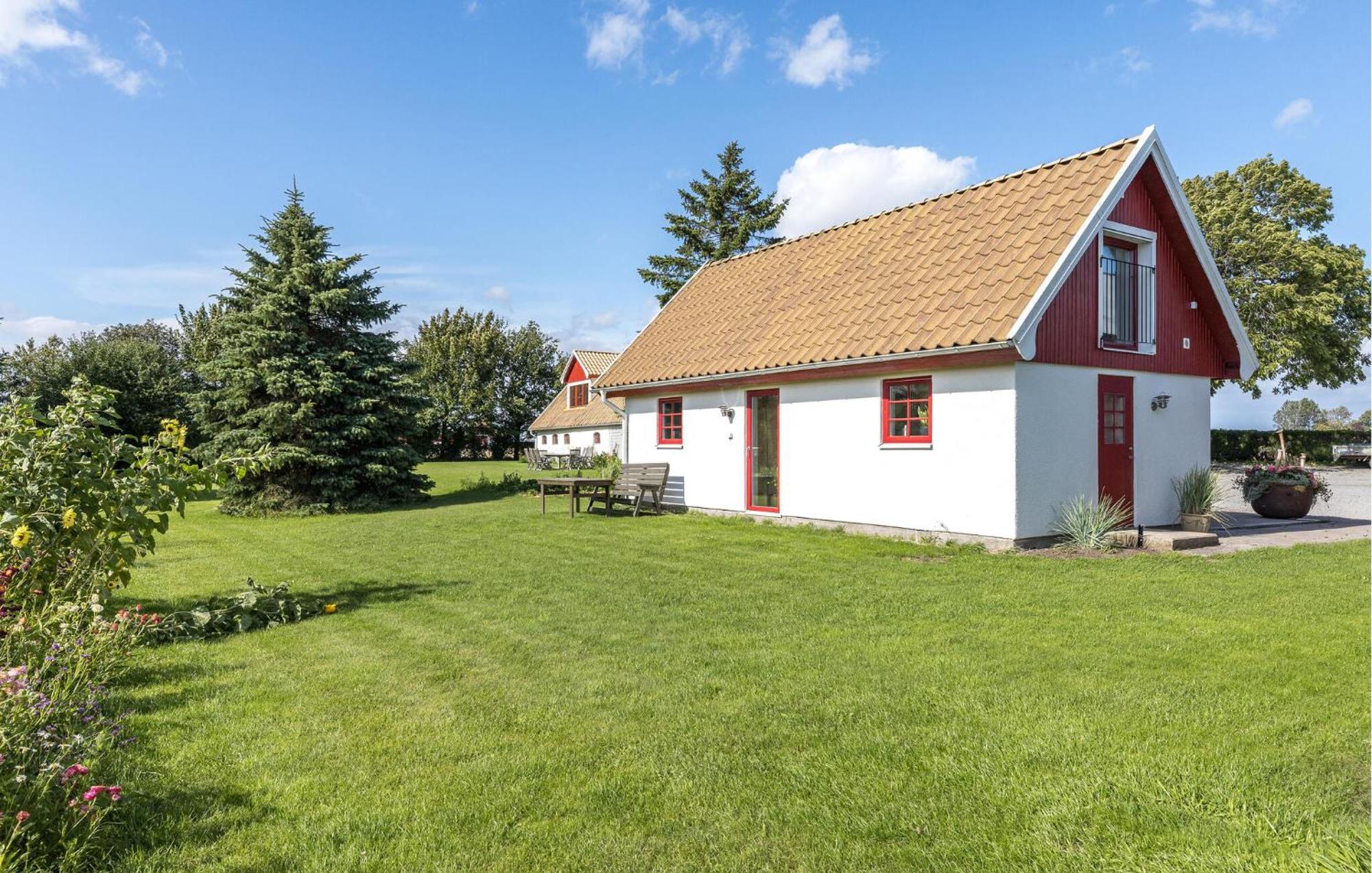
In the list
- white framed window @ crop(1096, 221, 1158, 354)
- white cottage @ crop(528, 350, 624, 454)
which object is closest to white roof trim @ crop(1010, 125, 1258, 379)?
white framed window @ crop(1096, 221, 1158, 354)

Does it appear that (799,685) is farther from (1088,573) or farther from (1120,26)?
(1120,26)

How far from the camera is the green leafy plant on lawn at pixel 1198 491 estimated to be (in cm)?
1172

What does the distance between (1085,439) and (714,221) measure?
81.4 ft

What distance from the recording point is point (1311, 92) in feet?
16.8

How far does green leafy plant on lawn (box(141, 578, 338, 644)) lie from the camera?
5.73m

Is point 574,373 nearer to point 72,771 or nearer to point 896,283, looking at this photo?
point 896,283

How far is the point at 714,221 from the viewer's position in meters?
33.0

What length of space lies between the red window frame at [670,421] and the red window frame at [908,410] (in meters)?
4.98

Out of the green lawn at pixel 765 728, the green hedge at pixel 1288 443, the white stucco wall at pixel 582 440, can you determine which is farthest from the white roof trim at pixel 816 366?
the green hedge at pixel 1288 443

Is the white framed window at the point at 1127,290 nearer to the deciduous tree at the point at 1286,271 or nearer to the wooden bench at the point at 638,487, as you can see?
the wooden bench at the point at 638,487

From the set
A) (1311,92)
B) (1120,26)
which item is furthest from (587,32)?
(1311,92)

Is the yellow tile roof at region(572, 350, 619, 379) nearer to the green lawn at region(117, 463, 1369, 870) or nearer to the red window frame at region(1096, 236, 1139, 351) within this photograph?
the red window frame at region(1096, 236, 1139, 351)

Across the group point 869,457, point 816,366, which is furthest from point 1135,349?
point 816,366

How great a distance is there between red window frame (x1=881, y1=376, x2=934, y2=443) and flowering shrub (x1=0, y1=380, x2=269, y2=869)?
27.8 ft
